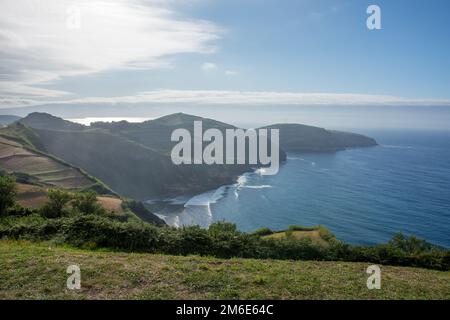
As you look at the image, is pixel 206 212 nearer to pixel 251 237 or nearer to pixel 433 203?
pixel 433 203

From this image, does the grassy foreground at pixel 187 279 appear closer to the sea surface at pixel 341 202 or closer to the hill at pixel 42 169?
the sea surface at pixel 341 202

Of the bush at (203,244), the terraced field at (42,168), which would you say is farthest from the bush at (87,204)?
the terraced field at (42,168)

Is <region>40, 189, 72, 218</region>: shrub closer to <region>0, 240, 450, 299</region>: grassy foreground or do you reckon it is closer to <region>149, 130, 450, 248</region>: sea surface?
<region>0, 240, 450, 299</region>: grassy foreground

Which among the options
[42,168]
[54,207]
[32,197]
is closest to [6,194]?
[54,207]

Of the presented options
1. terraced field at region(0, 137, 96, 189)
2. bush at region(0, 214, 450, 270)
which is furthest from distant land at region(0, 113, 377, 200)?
bush at region(0, 214, 450, 270)
